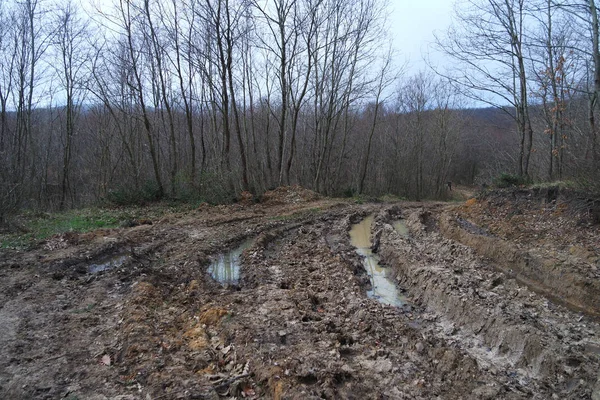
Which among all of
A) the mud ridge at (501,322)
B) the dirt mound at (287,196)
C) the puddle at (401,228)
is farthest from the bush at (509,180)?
the dirt mound at (287,196)

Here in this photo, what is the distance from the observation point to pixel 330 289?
7.06 meters

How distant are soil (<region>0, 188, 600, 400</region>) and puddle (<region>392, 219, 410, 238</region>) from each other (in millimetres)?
2182

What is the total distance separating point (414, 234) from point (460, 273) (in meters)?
4.88

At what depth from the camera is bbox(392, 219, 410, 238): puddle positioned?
12.6 meters

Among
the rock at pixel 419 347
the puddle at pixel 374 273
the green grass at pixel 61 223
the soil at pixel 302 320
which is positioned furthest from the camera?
the green grass at pixel 61 223

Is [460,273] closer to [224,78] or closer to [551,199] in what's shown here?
[551,199]

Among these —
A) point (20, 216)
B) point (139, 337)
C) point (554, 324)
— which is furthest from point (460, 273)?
point (20, 216)

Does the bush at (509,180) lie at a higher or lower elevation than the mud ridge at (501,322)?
higher

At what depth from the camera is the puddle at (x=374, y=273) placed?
7.29m

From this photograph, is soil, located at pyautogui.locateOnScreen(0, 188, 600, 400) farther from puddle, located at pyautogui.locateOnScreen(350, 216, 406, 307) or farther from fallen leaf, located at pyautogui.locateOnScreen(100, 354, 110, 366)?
puddle, located at pyautogui.locateOnScreen(350, 216, 406, 307)

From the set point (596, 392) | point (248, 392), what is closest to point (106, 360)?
point (248, 392)

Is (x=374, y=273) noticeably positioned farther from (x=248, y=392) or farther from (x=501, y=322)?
(x=248, y=392)

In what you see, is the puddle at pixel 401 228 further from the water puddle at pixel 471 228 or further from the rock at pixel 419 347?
the rock at pixel 419 347

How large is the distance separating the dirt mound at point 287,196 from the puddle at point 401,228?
18.3 ft
